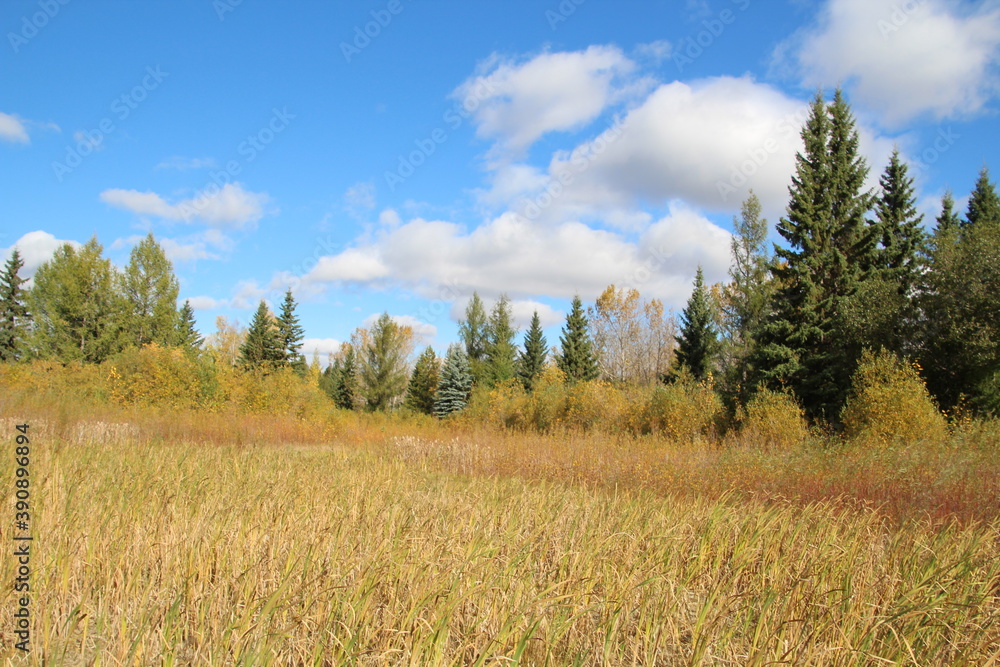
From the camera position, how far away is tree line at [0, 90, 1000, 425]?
17516mm

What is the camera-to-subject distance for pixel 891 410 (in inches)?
531

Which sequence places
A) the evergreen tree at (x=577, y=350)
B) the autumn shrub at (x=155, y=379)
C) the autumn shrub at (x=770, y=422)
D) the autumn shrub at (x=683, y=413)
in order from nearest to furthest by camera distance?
the autumn shrub at (x=770, y=422) < the autumn shrub at (x=683, y=413) < the autumn shrub at (x=155, y=379) < the evergreen tree at (x=577, y=350)

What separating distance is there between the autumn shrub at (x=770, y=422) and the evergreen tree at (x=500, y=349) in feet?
64.4

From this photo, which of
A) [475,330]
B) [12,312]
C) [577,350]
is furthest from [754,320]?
[12,312]

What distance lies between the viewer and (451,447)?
39.1 ft

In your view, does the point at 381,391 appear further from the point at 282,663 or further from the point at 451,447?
the point at 282,663

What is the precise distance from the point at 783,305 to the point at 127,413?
73.5 ft

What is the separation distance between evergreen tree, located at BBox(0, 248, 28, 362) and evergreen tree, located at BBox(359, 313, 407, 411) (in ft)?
69.4

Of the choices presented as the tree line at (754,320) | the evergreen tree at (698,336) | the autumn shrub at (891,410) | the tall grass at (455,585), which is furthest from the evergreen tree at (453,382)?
the tall grass at (455,585)

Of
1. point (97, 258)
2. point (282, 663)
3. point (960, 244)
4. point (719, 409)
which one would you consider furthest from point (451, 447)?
point (97, 258)

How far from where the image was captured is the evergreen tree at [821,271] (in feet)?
64.5

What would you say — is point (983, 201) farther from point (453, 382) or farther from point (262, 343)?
point (262, 343)

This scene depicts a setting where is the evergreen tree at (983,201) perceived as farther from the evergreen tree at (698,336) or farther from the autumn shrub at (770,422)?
the autumn shrub at (770,422)

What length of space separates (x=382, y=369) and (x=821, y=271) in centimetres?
2847
